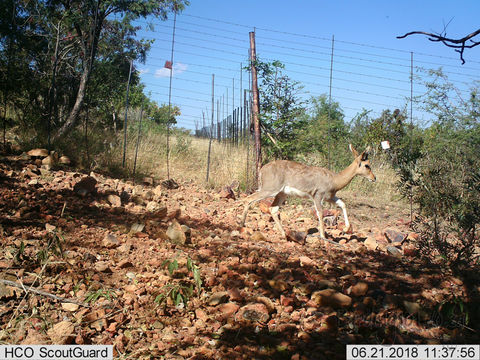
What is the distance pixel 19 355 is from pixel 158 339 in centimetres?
94

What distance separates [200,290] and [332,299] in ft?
3.97

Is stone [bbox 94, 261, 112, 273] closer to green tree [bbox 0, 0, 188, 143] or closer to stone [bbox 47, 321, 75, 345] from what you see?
stone [bbox 47, 321, 75, 345]

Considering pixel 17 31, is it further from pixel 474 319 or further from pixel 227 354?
pixel 474 319

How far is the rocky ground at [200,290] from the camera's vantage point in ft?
9.55

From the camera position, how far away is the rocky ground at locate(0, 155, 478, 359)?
2.91 m

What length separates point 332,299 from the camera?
3.45 m

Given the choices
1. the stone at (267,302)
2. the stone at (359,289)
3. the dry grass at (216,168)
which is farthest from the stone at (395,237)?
the stone at (267,302)

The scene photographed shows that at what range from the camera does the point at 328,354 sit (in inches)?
106

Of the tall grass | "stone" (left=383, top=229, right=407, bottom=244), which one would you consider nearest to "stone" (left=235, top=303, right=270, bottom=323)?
"stone" (left=383, top=229, right=407, bottom=244)

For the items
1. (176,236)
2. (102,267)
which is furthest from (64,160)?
(102,267)

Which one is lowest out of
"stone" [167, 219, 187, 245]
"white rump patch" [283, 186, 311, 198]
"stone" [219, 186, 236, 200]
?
"stone" [167, 219, 187, 245]

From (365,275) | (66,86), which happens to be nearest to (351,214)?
(365,275)

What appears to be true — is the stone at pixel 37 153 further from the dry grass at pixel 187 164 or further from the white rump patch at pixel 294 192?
Answer: the white rump patch at pixel 294 192

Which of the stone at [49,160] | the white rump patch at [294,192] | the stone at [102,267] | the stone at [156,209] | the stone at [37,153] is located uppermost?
the stone at [37,153]
